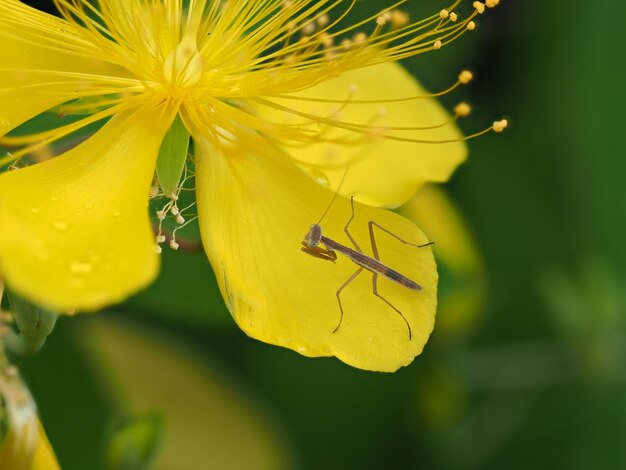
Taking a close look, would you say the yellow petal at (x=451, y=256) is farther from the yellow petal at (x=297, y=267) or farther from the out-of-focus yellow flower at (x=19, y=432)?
the out-of-focus yellow flower at (x=19, y=432)

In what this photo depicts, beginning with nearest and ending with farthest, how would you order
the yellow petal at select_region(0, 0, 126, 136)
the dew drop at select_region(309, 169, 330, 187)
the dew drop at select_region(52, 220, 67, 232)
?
the dew drop at select_region(52, 220, 67, 232) < the yellow petal at select_region(0, 0, 126, 136) < the dew drop at select_region(309, 169, 330, 187)

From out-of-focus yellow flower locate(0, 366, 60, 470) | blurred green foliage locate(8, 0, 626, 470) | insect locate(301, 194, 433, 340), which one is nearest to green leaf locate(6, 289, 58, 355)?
out-of-focus yellow flower locate(0, 366, 60, 470)

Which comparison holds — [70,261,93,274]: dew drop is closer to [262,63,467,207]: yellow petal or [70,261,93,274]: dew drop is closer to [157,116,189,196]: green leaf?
[157,116,189,196]: green leaf

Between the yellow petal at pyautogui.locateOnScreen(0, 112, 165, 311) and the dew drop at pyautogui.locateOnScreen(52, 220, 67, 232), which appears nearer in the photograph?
the yellow petal at pyautogui.locateOnScreen(0, 112, 165, 311)

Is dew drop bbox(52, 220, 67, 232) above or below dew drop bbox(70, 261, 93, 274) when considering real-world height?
above

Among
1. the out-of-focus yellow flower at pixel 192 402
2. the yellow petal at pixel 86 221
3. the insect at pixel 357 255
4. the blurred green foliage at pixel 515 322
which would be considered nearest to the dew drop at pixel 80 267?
the yellow petal at pixel 86 221

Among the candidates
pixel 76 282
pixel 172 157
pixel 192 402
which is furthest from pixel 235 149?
pixel 192 402
